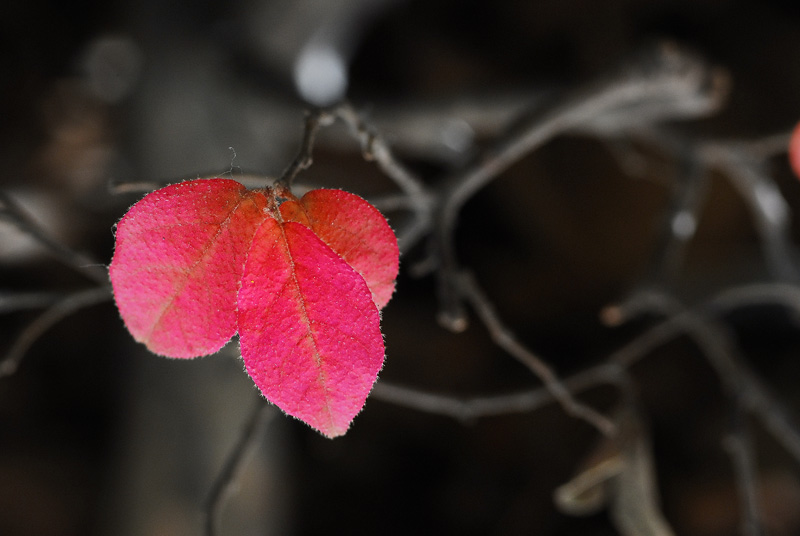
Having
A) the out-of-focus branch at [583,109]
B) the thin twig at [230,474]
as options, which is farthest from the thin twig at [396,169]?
the thin twig at [230,474]

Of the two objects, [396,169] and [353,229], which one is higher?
[396,169]

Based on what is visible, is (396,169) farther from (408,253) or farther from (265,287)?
(408,253)

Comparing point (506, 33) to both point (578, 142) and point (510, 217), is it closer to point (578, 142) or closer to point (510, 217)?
point (578, 142)

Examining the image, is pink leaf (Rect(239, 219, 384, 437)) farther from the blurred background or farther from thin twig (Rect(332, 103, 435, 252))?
the blurred background

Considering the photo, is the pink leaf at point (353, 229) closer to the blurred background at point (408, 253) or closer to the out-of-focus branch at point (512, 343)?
the out-of-focus branch at point (512, 343)

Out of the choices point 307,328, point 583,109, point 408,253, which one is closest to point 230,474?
point 307,328

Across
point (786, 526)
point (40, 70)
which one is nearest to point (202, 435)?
point (40, 70)
